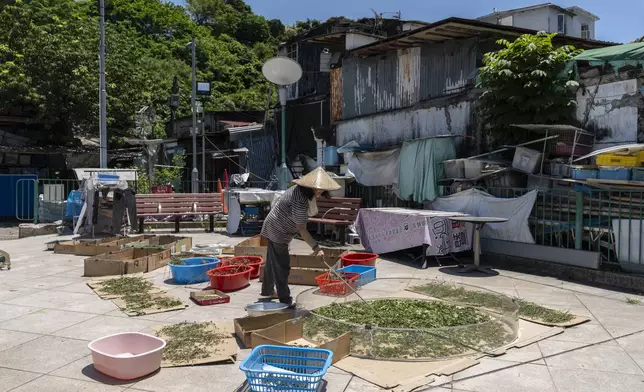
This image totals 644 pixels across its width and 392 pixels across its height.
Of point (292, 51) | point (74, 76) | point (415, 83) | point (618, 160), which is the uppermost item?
point (292, 51)

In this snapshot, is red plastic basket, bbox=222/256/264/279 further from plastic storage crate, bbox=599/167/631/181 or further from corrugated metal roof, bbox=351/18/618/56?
corrugated metal roof, bbox=351/18/618/56

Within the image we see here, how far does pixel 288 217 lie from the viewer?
22.7ft

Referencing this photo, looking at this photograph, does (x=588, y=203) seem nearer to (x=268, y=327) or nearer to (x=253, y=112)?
(x=268, y=327)

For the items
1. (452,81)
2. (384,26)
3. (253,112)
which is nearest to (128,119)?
(253,112)

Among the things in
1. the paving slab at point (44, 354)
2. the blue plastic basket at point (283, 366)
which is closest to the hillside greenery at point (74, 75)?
the paving slab at point (44, 354)

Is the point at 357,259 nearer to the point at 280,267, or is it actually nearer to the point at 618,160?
the point at 280,267

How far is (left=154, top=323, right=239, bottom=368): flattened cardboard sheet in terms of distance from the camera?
491 centimetres

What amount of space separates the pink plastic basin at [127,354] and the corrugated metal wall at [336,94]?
1399cm

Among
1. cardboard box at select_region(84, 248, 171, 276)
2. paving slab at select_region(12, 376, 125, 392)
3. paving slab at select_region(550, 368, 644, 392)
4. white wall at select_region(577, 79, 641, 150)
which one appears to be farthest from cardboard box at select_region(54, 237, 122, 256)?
white wall at select_region(577, 79, 641, 150)

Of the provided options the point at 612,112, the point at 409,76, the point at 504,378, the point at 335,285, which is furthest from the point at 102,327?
the point at 409,76

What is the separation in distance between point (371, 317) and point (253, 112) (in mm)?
26621

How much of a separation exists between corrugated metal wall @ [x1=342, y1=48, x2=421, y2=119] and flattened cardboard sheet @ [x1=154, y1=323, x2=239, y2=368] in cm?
1089

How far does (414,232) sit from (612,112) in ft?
15.1

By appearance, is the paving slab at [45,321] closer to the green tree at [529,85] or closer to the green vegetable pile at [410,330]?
the green vegetable pile at [410,330]
